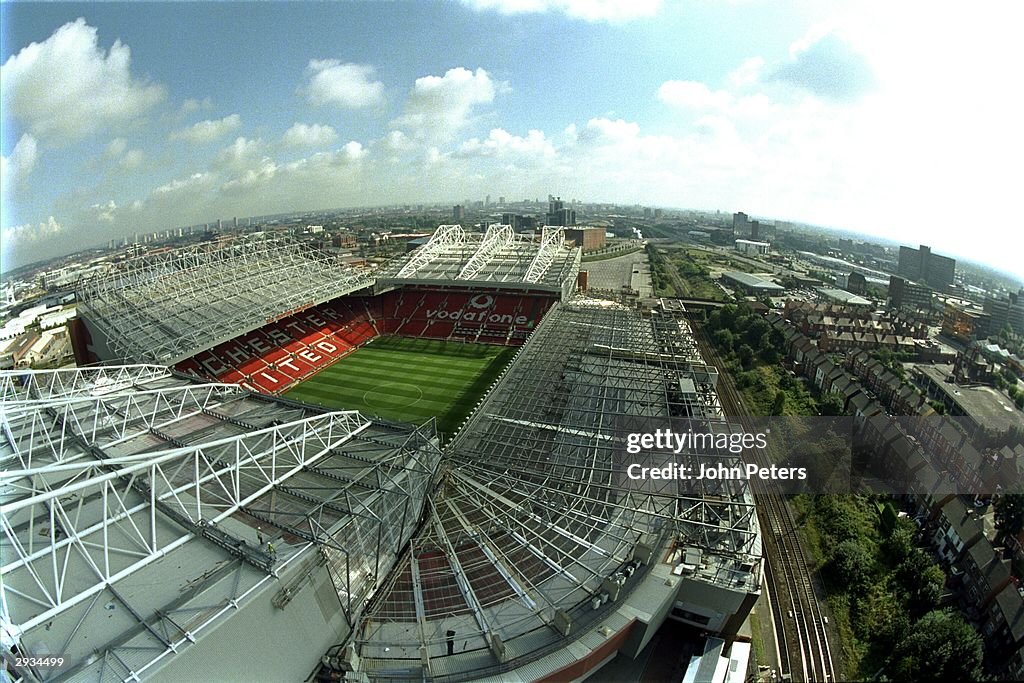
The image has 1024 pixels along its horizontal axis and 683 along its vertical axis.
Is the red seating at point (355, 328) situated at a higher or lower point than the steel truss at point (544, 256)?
lower

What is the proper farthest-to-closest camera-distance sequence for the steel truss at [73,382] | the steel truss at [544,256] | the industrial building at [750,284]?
the industrial building at [750,284] < the steel truss at [544,256] < the steel truss at [73,382]

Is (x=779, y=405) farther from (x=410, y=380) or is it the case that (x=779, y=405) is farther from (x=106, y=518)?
(x=106, y=518)

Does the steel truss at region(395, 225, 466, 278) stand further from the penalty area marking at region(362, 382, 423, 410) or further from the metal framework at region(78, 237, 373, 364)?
the penalty area marking at region(362, 382, 423, 410)

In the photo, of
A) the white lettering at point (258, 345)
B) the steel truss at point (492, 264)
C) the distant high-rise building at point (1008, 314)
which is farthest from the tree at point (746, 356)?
the white lettering at point (258, 345)

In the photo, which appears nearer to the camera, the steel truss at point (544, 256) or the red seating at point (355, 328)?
the red seating at point (355, 328)

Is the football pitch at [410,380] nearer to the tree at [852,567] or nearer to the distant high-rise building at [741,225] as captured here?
the tree at [852,567]

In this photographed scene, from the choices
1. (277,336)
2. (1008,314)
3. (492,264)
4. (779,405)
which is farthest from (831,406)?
(277,336)
